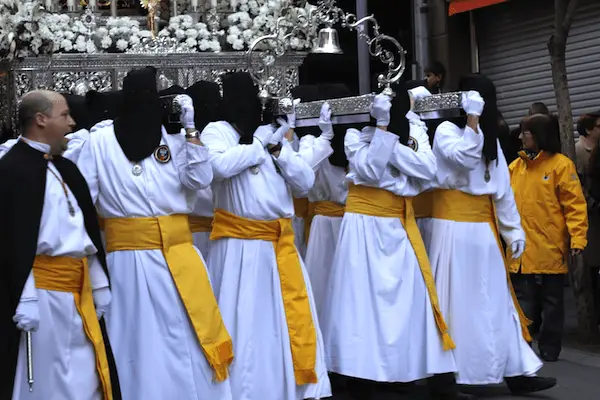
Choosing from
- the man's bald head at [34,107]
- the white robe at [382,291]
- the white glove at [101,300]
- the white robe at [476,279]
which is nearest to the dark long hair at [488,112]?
the white robe at [476,279]

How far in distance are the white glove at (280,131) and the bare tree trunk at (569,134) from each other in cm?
350

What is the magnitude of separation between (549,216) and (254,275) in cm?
337

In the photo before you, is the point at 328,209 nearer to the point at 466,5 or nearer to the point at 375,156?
the point at 375,156

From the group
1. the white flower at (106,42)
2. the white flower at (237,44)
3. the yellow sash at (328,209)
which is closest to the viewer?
the yellow sash at (328,209)

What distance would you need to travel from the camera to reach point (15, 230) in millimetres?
5938

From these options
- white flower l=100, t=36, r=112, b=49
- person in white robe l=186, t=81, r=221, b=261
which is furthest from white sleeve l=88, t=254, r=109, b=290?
white flower l=100, t=36, r=112, b=49

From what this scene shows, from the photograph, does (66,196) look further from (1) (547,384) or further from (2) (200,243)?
(1) (547,384)

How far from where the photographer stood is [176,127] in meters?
7.34

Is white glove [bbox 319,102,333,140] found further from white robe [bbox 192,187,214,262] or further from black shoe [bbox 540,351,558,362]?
black shoe [bbox 540,351,558,362]

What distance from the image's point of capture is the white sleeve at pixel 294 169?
7809 millimetres

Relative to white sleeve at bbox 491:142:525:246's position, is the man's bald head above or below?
above

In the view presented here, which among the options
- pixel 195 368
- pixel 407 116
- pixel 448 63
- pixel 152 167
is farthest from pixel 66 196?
pixel 448 63

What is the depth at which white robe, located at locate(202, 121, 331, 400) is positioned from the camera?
7.58 m

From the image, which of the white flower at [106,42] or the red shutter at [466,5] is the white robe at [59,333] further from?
the red shutter at [466,5]
